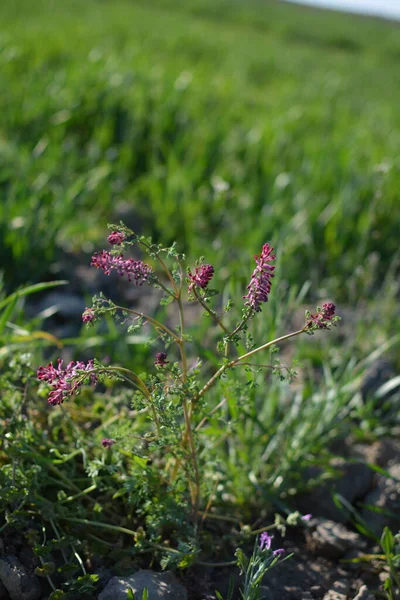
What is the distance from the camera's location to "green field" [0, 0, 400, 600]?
4.91 ft

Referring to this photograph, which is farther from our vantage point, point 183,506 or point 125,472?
point 125,472

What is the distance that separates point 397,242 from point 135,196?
1.37 m

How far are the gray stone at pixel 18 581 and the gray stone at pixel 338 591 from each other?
25.1 inches

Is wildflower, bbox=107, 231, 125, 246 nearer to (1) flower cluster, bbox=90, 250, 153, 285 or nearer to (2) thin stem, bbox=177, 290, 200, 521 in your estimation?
(1) flower cluster, bbox=90, 250, 153, 285

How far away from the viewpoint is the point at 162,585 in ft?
4.41

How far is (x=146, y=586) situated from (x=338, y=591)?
18.8 inches

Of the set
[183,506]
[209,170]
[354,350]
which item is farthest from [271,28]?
[183,506]

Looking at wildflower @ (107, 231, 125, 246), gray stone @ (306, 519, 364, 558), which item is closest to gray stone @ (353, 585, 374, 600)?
gray stone @ (306, 519, 364, 558)

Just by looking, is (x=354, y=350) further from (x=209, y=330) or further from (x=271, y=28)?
(x=271, y=28)

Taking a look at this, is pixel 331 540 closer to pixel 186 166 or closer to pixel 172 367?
pixel 172 367

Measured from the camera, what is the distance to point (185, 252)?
3129mm

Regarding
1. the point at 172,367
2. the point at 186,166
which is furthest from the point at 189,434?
the point at 186,166

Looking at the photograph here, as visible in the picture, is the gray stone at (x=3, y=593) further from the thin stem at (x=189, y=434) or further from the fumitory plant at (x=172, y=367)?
the thin stem at (x=189, y=434)

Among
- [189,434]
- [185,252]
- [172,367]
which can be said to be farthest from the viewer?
[185,252]
